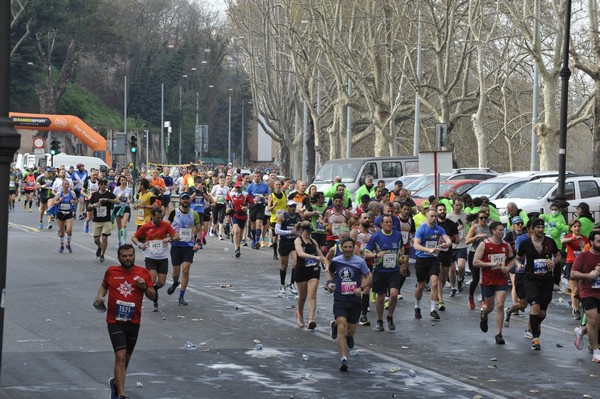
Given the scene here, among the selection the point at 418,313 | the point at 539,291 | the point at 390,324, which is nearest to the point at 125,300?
the point at 390,324

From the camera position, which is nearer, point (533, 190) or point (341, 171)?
point (533, 190)

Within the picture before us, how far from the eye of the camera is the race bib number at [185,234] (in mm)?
18156

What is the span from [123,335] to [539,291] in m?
6.02

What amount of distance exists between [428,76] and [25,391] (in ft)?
146

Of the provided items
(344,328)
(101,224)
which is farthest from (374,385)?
(101,224)

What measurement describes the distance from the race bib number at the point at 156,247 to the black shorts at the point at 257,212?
12.0 m

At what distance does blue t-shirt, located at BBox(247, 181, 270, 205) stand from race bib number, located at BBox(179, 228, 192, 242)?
10686 millimetres

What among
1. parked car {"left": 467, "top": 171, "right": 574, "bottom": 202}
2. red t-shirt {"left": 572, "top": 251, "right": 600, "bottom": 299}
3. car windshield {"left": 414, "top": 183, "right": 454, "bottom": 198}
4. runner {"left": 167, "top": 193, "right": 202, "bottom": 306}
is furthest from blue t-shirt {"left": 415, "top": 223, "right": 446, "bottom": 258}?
car windshield {"left": 414, "top": 183, "right": 454, "bottom": 198}

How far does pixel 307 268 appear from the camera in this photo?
15633 mm

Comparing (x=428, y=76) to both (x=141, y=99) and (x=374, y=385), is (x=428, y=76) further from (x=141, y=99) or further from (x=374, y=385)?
(x=141, y=99)

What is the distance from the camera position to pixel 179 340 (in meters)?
14.4

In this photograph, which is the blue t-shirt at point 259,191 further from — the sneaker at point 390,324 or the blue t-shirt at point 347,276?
the blue t-shirt at point 347,276

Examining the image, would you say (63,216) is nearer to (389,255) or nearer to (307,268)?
(307,268)

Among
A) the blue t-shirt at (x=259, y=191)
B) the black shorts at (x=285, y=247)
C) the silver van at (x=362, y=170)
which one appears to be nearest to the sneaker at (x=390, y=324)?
the black shorts at (x=285, y=247)
